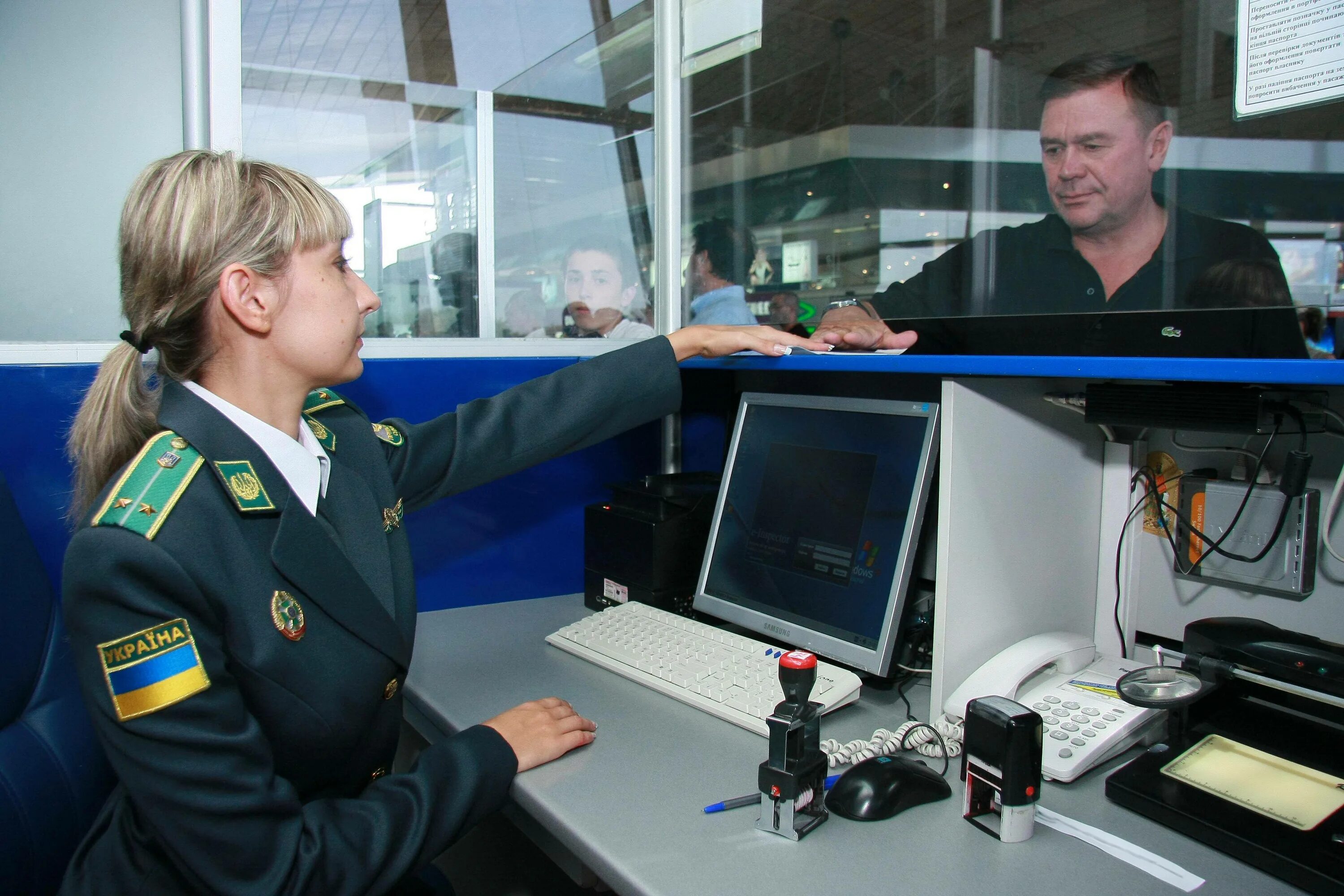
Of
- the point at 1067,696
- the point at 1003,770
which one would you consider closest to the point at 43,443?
the point at 1003,770

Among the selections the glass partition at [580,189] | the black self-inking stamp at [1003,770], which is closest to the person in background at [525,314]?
the glass partition at [580,189]

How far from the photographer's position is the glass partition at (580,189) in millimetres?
1855

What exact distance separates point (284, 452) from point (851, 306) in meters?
1.00

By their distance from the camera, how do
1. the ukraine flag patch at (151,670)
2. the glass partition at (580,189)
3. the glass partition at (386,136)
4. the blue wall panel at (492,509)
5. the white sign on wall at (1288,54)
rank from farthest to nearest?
1. the glass partition at (580,189)
2. the glass partition at (386,136)
3. the blue wall panel at (492,509)
4. the white sign on wall at (1288,54)
5. the ukraine flag patch at (151,670)

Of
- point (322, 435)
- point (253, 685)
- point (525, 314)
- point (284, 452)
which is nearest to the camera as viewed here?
point (253, 685)

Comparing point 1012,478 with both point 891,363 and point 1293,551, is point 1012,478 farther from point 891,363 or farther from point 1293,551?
point 1293,551

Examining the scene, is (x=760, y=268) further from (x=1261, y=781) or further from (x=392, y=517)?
(x=1261, y=781)

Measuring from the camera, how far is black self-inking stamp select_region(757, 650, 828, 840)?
2.69ft

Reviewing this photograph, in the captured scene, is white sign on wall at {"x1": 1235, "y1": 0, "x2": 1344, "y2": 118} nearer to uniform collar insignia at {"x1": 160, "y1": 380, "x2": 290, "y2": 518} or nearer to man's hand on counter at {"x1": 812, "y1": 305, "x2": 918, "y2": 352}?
man's hand on counter at {"x1": 812, "y1": 305, "x2": 918, "y2": 352}

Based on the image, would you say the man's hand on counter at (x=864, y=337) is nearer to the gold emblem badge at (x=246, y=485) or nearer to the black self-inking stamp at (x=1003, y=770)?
the black self-inking stamp at (x=1003, y=770)

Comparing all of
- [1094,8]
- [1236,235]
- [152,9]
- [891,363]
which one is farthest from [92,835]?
[1094,8]

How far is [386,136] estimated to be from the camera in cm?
211

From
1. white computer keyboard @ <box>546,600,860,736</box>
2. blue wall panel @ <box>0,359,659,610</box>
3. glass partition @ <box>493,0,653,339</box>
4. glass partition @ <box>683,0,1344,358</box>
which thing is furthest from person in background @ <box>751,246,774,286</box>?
white computer keyboard @ <box>546,600,860,736</box>

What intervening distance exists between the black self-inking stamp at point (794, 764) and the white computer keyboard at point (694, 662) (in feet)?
0.40
